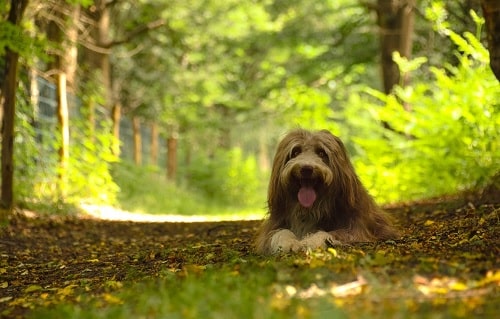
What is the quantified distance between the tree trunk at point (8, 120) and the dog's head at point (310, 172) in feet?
17.3

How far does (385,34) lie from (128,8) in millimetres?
10178

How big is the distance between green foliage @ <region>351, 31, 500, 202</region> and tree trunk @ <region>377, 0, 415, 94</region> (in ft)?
4.28

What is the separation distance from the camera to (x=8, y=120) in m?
10.2

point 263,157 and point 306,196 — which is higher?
point 263,157

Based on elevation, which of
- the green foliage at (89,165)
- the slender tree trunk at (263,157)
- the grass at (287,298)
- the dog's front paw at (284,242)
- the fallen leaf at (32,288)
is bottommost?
the fallen leaf at (32,288)

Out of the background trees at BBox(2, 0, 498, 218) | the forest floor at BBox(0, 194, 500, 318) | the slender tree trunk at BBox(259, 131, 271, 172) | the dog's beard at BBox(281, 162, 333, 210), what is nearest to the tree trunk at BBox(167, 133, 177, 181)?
the background trees at BBox(2, 0, 498, 218)

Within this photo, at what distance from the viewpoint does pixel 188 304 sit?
11.7ft

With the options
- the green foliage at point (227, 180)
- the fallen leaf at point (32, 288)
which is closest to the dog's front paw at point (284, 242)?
the fallen leaf at point (32, 288)

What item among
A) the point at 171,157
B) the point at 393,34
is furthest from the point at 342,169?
the point at 171,157

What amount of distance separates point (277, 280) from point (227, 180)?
26512 mm

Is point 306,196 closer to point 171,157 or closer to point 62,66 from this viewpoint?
point 62,66

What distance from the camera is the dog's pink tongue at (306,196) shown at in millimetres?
6109

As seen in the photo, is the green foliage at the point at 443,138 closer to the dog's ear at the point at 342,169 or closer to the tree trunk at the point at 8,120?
the dog's ear at the point at 342,169

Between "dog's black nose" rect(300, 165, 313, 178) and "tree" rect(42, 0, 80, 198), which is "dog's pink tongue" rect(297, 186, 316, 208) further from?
"tree" rect(42, 0, 80, 198)
